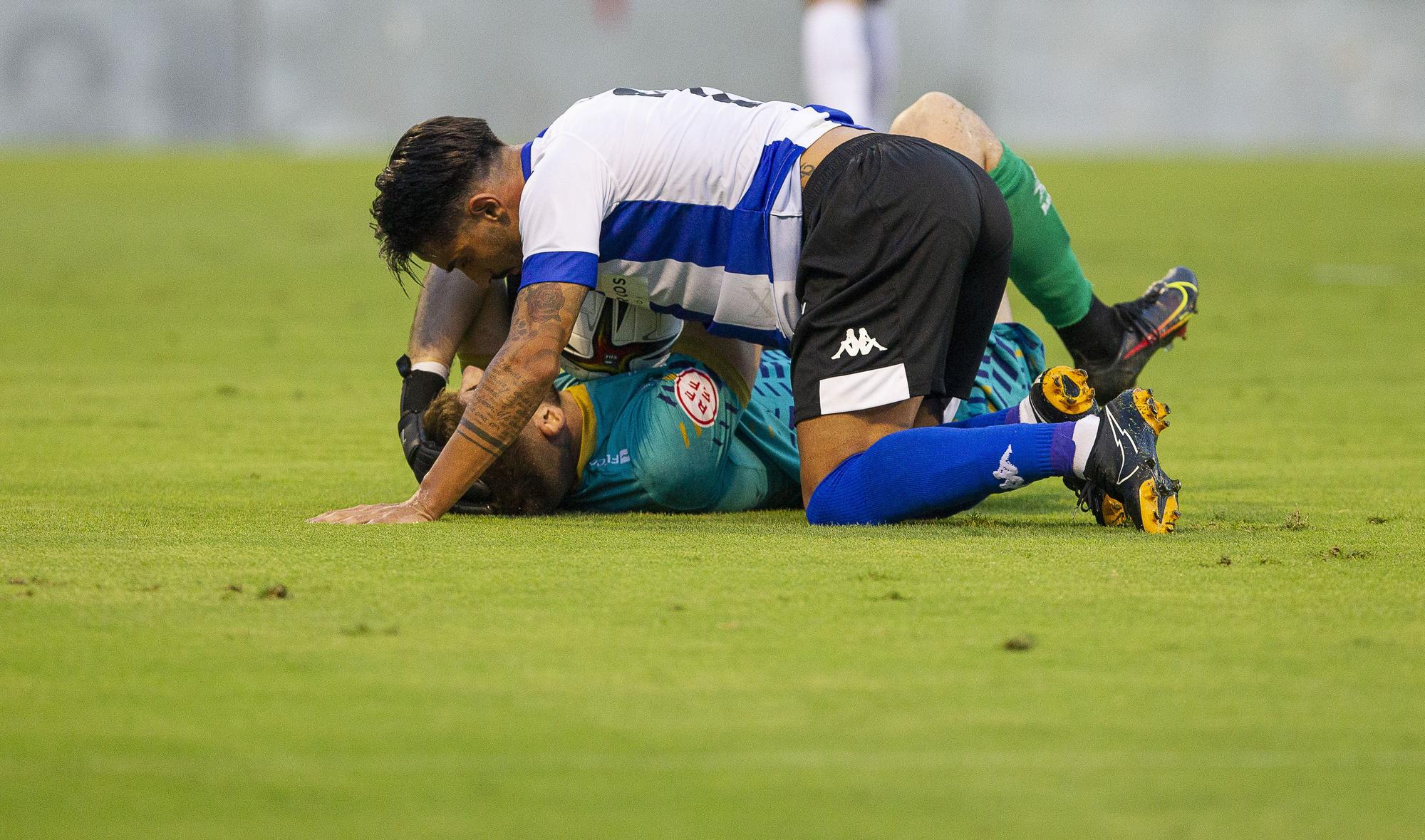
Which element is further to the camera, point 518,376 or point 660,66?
point 660,66

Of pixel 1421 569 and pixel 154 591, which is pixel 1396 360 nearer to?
pixel 1421 569

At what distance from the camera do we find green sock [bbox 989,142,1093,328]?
4.65 m

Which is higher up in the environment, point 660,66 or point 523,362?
point 523,362

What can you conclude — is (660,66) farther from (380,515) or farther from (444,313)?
(380,515)

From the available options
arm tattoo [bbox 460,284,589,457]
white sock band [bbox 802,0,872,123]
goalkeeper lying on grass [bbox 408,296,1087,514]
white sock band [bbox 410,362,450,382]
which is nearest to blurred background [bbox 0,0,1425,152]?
white sock band [bbox 802,0,872,123]

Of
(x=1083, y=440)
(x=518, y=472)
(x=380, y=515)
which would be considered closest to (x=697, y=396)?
(x=518, y=472)

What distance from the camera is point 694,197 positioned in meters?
3.92

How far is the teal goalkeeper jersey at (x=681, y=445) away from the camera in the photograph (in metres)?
4.14

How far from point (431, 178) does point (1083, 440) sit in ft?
4.84

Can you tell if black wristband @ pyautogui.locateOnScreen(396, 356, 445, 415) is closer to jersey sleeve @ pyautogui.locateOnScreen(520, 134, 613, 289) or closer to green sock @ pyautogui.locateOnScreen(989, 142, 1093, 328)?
jersey sleeve @ pyautogui.locateOnScreen(520, 134, 613, 289)

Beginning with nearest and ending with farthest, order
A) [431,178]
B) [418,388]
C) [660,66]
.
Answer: [431,178], [418,388], [660,66]

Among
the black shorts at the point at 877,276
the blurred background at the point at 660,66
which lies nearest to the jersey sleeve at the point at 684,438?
the black shorts at the point at 877,276

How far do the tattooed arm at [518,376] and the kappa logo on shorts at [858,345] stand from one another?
58 centimetres

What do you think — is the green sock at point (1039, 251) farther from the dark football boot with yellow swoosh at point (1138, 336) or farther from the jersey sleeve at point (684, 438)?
the jersey sleeve at point (684, 438)
